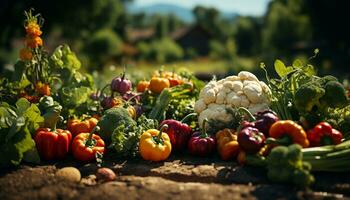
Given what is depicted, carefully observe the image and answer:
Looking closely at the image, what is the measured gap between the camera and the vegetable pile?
4.28 meters

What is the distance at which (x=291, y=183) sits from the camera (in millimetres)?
3947

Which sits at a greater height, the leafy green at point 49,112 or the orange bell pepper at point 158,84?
the orange bell pepper at point 158,84

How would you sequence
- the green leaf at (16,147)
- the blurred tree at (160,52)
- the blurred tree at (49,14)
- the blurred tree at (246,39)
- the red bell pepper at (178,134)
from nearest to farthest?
the green leaf at (16,147), the red bell pepper at (178,134), the blurred tree at (49,14), the blurred tree at (160,52), the blurred tree at (246,39)

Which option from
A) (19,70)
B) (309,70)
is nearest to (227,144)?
(309,70)

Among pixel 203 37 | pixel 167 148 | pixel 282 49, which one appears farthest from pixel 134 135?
pixel 203 37

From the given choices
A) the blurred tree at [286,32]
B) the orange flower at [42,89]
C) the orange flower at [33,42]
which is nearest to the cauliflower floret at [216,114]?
the orange flower at [42,89]

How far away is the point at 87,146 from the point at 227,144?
144 cm

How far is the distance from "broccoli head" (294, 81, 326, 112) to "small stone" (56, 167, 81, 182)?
227 cm

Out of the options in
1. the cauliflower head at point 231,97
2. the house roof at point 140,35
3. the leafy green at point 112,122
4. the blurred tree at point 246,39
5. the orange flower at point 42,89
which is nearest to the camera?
the leafy green at point 112,122

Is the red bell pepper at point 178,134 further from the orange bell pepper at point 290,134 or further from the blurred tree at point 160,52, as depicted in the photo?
the blurred tree at point 160,52

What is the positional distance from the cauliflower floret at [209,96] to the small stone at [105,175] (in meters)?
1.65

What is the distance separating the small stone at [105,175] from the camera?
424cm

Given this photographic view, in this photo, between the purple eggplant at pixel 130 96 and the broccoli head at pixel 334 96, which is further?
the purple eggplant at pixel 130 96

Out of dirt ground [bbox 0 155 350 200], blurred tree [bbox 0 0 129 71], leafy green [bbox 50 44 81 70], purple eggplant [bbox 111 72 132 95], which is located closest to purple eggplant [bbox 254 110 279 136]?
dirt ground [bbox 0 155 350 200]
